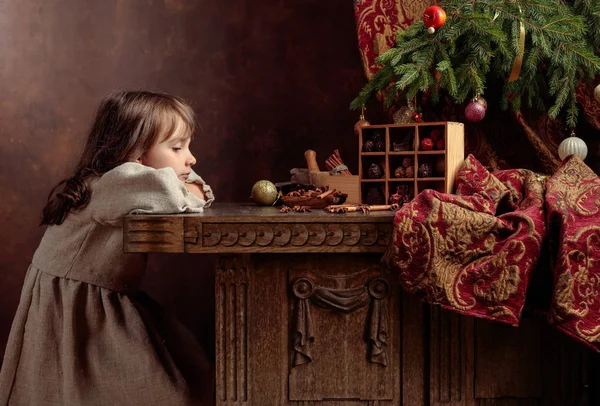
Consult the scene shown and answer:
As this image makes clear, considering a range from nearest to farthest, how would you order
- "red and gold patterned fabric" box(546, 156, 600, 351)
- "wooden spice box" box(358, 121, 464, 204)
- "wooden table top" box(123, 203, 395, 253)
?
1. "red and gold patterned fabric" box(546, 156, 600, 351)
2. "wooden table top" box(123, 203, 395, 253)
3. "wooden spice box" box(358, 121, 464, 204)

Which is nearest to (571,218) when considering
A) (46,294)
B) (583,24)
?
(583,24)

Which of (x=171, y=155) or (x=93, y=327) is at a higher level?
(x=171, y=155)

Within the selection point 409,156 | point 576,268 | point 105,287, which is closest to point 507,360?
point 576,268

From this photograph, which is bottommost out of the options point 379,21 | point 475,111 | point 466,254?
point 466,254

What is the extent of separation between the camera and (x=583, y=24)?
194cm

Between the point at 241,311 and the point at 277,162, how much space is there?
923 mm

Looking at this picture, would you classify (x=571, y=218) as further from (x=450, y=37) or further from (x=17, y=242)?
(x=17, y=242)

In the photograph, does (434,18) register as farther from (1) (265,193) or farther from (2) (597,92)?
(1) (265,193)

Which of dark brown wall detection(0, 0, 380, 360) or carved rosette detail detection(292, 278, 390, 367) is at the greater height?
dark brown wall detection(0, 0, 380, 360)

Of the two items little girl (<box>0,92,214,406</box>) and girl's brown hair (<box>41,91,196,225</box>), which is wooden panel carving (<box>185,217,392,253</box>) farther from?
girl's brown hair (<box>41,91,196,225</box>)

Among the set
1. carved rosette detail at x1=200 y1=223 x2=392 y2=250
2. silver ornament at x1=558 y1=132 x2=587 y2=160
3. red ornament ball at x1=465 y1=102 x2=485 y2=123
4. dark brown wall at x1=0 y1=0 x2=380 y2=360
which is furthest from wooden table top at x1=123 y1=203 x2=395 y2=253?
dark brown wall at x1=0 y1=0 x2=380 y2=360

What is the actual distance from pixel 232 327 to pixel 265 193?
0.47 m

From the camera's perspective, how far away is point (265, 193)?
2.05 m

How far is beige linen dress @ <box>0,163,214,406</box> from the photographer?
181 centimetres
